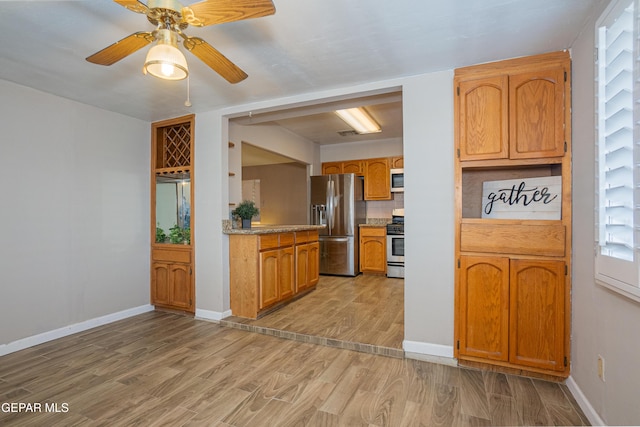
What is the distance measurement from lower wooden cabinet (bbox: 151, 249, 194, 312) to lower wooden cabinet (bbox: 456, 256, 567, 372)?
9.75 ft

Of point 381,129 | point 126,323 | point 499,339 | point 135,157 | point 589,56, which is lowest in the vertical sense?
point 126,323

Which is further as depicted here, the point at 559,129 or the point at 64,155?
the point at 64,155

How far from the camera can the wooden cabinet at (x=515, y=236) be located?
2.17 metres

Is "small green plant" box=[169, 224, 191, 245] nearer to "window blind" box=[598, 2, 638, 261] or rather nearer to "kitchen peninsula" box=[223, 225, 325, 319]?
"kitchen peninsula" box=[223, 225, 325, 319]

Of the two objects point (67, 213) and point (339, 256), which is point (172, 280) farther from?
point (339, 256)

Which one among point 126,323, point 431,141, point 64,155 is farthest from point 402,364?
point 64,155

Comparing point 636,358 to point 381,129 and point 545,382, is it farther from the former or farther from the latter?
point 381,129

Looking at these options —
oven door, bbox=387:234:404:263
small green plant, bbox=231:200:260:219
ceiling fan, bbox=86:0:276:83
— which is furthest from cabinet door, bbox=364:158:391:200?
ceiling fan, bbox=86:0:276:83

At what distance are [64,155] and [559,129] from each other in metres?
4.41

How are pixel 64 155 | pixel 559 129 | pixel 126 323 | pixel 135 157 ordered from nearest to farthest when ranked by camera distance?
pixel 559 129
pixel 64 155
pixel 126 323
pixel 135 157

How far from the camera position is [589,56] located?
1852 millimetres

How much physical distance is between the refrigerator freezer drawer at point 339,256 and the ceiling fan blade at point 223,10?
175 inches

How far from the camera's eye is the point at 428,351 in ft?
8.32

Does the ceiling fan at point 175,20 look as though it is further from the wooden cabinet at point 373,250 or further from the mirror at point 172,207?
the wooden cabinet at point 373,250
